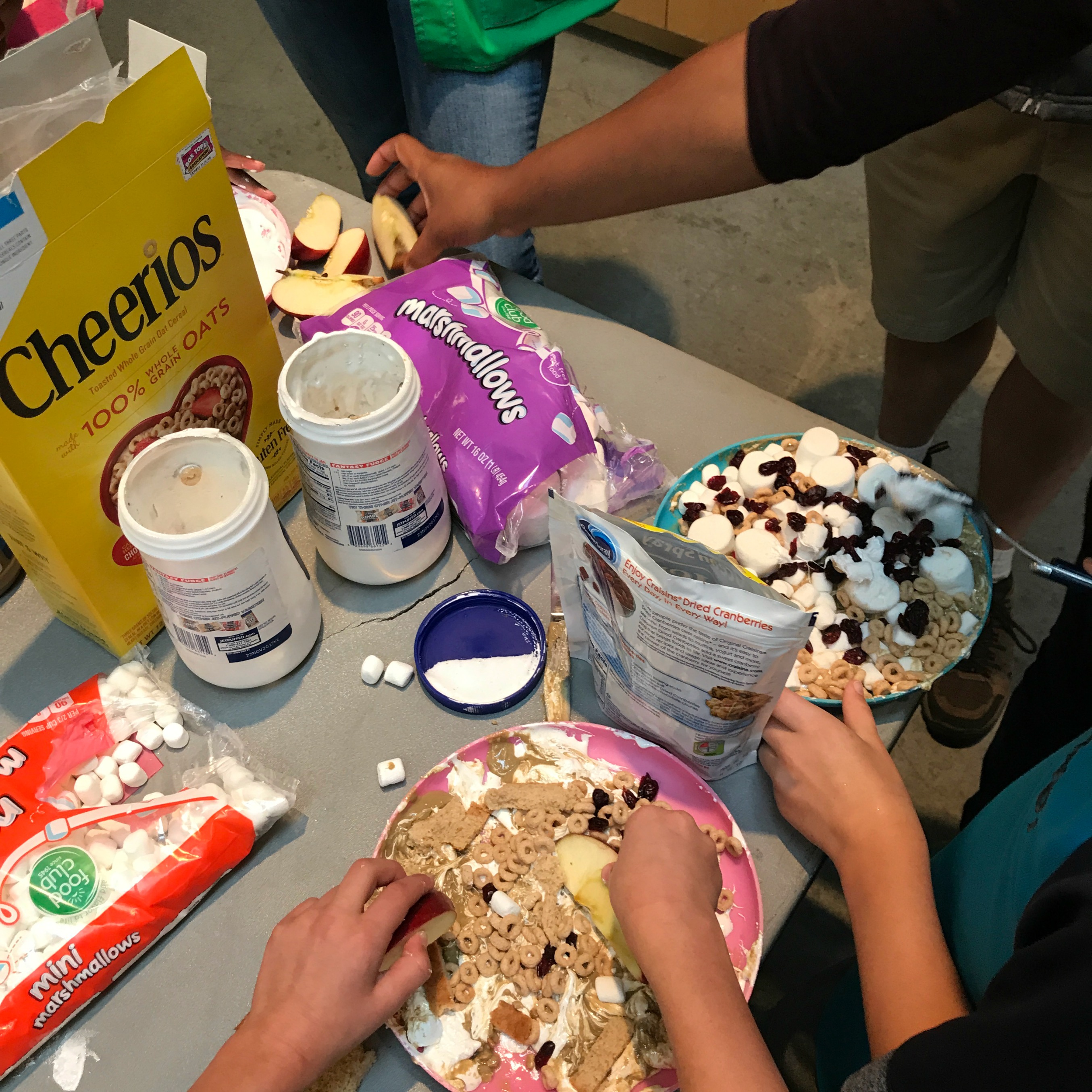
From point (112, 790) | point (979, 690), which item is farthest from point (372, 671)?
point (979, 690)

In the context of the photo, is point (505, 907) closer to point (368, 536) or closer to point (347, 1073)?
point (347, 1073)

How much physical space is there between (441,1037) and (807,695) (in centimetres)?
42

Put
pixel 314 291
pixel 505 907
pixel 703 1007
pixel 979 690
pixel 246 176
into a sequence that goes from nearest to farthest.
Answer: pixel 703 1007, pixel 505 907, pixel 314 291, pixel 246 176, pixel 979 690

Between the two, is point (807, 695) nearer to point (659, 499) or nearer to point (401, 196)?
point (659, 499)

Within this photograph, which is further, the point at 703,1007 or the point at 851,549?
the point at 851,549

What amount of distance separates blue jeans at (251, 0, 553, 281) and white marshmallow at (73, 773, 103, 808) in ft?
2.52

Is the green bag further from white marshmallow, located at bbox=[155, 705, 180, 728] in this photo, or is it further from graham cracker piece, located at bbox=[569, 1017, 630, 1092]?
graham cracker piece, located at bbox=[569, 1017, 630, 1092]

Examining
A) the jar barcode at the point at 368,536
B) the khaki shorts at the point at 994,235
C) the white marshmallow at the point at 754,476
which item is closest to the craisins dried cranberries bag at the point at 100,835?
the jar barcode at the point at 368,536

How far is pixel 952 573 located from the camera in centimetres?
88

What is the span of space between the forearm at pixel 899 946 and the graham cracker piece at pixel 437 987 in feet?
1.00

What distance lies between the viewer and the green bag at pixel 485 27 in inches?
41.7

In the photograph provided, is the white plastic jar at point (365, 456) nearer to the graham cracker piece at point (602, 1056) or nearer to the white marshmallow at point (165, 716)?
the white marshmallow at point (165, 716)

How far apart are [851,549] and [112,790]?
720 millimetres

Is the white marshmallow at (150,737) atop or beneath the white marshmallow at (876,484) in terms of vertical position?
atop
